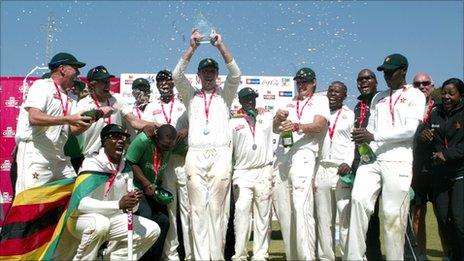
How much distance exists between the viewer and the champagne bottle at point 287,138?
731 centimetres

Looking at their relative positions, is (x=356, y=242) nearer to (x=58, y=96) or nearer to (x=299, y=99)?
(x=299, y=99)

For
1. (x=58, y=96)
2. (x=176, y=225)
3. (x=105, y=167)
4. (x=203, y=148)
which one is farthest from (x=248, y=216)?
(x=58, y=96)

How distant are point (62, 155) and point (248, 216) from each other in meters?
2.72

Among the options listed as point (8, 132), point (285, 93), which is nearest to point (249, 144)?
point (285, 93)

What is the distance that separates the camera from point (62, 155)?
698 centimetres

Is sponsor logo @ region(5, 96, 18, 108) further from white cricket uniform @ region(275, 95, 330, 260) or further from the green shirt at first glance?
white cricket uniform @ region(275, 95, 330, 260)

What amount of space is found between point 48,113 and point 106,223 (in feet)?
4.74

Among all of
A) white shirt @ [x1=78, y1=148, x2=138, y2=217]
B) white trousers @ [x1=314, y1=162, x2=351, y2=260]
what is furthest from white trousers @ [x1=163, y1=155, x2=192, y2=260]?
white trousers @ [x1=314, y1=162, x2=351, y2=260]

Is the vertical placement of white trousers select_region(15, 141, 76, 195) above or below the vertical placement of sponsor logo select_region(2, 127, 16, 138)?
below

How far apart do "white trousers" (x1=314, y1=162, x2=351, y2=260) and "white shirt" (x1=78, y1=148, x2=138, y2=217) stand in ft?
8.35

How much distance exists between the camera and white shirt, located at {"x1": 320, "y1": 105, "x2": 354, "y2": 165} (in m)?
8.05

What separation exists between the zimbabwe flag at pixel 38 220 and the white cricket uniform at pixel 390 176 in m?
2.98

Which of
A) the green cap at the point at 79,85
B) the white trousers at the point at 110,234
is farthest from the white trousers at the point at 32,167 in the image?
the green cap at the point at 79,85

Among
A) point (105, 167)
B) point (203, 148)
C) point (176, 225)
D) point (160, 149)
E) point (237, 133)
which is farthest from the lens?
point (237, 133)
